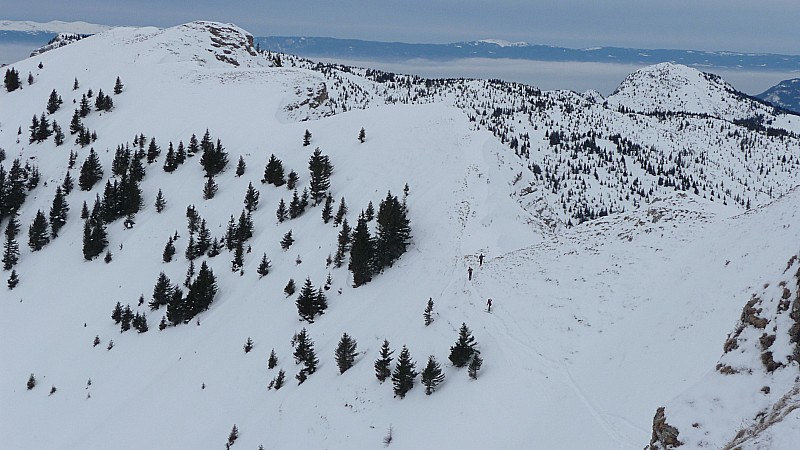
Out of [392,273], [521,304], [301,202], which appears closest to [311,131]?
[301,202]

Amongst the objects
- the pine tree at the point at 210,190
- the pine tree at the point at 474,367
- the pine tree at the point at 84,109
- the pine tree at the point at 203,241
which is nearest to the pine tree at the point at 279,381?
the pine tree at the point at 474,367

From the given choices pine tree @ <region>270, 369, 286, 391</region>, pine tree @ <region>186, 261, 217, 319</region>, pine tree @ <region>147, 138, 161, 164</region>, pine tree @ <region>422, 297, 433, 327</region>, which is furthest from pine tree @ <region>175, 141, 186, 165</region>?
pine tree @ <region>422, 297, 433, 327</region>

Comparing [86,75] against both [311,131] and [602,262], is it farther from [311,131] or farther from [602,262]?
[602,262]

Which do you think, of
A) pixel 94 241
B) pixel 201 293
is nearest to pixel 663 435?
pixel 201 293

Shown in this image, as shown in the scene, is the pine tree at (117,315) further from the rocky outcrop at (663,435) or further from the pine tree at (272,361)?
the rocky outcrop at (663,435)

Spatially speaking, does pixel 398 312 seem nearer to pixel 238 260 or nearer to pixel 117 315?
pixel 238 260

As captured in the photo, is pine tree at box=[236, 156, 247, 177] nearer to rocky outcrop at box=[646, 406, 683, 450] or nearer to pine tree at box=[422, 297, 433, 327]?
pine tree at box=[422, 297, 433, 327]
